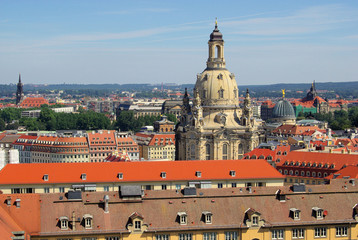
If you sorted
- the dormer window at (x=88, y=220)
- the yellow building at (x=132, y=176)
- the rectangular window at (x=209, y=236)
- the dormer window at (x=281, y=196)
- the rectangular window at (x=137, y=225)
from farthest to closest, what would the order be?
the yellow building at (x=132, y=176)
the dormer window at (x=281, y=196)
the rectangular window at (x=209, y=236)
the rectangular window at (x=137, y=225)
the dormer window at (x=88, y=220)

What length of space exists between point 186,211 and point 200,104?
8040 cm

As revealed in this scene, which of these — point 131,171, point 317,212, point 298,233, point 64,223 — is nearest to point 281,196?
point 317,212

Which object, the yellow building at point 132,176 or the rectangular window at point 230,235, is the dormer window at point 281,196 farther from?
the yellow building at point 132,176

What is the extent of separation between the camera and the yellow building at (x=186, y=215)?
66.4 metres

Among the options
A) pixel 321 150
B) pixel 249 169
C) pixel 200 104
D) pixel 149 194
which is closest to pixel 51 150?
pixel 200 104

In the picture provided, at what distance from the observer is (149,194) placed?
70875mm

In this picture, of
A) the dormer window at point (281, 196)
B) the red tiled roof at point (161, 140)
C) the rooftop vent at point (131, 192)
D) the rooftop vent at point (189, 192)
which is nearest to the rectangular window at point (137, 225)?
the rooftop vent at point (131, 192)

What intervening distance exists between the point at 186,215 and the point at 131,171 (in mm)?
25338

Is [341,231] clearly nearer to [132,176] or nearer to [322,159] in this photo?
[132,176]

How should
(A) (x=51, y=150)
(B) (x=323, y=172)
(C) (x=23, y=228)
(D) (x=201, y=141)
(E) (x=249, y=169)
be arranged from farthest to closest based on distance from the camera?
(A) (x=51, y=150), (D) (x=201, y=141), (B) (x=323, y=172), (E) (x=249, y=169), (C) (x=23, y=228)

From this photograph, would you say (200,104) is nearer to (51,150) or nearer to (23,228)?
(51,150)

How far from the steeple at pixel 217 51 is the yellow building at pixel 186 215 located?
8008cm

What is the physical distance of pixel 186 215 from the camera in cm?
6831

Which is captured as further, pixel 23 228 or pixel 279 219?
pixel 279 219
